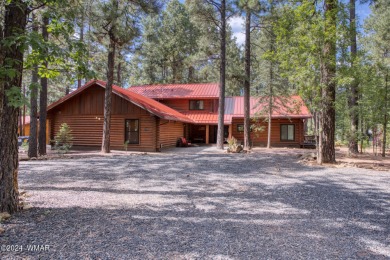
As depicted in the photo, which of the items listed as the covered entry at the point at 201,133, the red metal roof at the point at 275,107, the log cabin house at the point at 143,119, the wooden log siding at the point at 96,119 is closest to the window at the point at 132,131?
the log cabin house at the point at 143,119

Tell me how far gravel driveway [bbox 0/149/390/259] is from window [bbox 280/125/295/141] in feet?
47.0

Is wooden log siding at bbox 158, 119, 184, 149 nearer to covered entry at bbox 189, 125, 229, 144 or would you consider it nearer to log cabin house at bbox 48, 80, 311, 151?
log cabin house at bbox 48, 80, 311, 151

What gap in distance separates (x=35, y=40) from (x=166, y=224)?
2.98 m

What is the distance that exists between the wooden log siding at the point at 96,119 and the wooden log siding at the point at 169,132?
92cm

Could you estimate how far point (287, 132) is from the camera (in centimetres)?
2098

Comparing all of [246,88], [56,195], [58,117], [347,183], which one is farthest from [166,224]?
[58,117]

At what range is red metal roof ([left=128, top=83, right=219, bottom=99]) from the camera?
22392 mm

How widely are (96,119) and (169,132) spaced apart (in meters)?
4.95

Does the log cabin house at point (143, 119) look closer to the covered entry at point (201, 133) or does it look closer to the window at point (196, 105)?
the window at point (196, 105)

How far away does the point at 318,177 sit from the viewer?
23.8 feet

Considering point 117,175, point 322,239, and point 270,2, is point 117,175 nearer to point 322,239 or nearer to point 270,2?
point 322,239

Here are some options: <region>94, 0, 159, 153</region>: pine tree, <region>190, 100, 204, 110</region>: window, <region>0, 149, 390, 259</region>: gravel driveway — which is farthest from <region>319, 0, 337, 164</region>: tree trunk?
<region>190, 100, 204, 110</region>: window

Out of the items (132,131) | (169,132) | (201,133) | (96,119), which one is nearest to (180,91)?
(201,133)

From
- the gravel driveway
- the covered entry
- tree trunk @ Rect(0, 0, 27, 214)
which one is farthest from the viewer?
the covered entry
